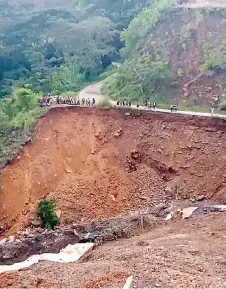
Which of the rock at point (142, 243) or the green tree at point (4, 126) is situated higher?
the green tree at point (4, 126)

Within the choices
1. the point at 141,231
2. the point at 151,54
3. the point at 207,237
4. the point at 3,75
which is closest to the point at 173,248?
the point at 207,237

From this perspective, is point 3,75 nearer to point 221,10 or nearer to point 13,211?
point 221,10

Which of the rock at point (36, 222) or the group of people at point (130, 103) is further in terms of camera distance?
the group of people at point (130, 103)

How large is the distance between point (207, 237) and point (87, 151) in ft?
46.8

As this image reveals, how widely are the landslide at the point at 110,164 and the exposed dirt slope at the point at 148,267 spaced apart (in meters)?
9.06

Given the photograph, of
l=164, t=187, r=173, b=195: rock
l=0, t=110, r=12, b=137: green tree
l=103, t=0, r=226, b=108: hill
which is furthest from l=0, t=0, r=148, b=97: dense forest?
l=164, t=187, r=173, b=195: rock

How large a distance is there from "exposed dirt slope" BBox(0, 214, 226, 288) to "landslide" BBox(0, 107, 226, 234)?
29.7 ft

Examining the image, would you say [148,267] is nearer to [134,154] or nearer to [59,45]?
[134,154]

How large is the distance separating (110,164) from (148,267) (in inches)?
689

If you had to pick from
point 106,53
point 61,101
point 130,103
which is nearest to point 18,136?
point 61,101

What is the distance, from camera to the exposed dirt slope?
1441 cm

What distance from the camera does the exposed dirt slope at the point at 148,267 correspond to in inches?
567

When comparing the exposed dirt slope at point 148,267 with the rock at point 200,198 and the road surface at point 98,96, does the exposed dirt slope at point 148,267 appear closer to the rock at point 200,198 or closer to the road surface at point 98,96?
the rock at point 200,198

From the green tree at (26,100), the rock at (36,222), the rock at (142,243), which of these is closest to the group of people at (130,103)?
the green tree at (26,100)
